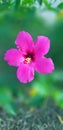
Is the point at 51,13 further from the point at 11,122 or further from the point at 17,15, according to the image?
the point at 11,122

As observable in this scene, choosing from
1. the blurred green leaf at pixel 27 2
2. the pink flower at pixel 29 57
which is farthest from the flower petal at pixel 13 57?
the blurred green leaf at pixel 27 2

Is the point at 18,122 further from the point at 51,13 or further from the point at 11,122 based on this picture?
the point at 51,13

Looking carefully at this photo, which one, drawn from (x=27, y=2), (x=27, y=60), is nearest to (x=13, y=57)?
(x=27, y=60)

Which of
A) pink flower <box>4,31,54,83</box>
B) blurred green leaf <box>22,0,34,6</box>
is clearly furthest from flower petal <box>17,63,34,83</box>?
blurred green leaf <box>22,0,34,6</box>

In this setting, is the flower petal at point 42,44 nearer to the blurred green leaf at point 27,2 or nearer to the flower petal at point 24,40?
the flower petal at point 24,40

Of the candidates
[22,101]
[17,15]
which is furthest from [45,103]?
[17,15]

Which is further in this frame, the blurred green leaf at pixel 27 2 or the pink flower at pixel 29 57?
the blurred green leaf at pixel 27 2

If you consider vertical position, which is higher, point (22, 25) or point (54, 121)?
point (22, 25)

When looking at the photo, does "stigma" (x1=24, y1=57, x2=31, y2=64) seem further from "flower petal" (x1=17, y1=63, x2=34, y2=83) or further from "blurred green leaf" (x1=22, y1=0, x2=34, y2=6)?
"blurred green leaf" (x1=22, y1=0, x2=34, y2=6)

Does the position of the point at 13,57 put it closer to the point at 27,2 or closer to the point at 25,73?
the point at 25,73
